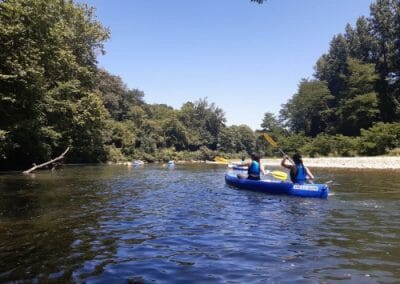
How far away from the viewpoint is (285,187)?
15.3 meters

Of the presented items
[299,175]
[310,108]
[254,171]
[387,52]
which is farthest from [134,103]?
[299,175]

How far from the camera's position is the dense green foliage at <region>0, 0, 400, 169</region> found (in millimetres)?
20062

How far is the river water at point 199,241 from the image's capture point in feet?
18.5

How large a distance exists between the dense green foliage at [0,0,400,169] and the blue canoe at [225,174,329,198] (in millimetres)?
10768

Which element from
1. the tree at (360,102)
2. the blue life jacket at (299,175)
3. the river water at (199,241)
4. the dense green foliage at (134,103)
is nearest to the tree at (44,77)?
the dense green foliage at (134,103)

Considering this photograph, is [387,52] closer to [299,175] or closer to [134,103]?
[134,103]

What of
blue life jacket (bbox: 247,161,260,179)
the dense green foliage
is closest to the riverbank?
the dense green foliage

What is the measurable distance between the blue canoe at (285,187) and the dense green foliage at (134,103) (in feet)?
35.3

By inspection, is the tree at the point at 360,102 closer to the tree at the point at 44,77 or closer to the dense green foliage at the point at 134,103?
the dense green foliage at the point at 134,103

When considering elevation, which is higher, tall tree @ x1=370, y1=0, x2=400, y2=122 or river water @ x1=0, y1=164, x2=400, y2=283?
tall tree @ x1=370, y1=0, x2=400, y2=122

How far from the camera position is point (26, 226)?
28.9 ft

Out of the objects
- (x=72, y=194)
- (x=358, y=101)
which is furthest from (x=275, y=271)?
(x=358, y=101)

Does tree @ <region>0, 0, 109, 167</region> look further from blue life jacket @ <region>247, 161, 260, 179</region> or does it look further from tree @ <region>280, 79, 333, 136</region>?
tree @ <region>280, 79, 333, 136</region>

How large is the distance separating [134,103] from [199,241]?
85823 mm
